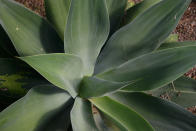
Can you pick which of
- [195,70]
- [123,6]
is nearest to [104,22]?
[123,6]

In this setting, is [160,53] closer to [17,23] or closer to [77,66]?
[77,66]

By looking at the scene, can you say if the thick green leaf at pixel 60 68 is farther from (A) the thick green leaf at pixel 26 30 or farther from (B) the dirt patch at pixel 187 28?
(B) the dirt patch at pixel 187 28

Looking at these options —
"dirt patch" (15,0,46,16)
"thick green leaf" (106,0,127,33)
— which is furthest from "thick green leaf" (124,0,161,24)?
"dirt patch" (15,0,46,16)

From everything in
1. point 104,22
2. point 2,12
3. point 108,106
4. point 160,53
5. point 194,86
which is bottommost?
point 194,86

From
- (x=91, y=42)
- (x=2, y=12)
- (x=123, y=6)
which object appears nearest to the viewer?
(x=2, y=12)

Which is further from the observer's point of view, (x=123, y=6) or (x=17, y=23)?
(x=123, y=6)

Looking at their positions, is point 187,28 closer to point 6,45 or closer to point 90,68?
point 90,68

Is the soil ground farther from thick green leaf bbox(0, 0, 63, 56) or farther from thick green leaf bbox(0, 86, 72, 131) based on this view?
thick green leaf bbox(0, 86, 72, 131)
